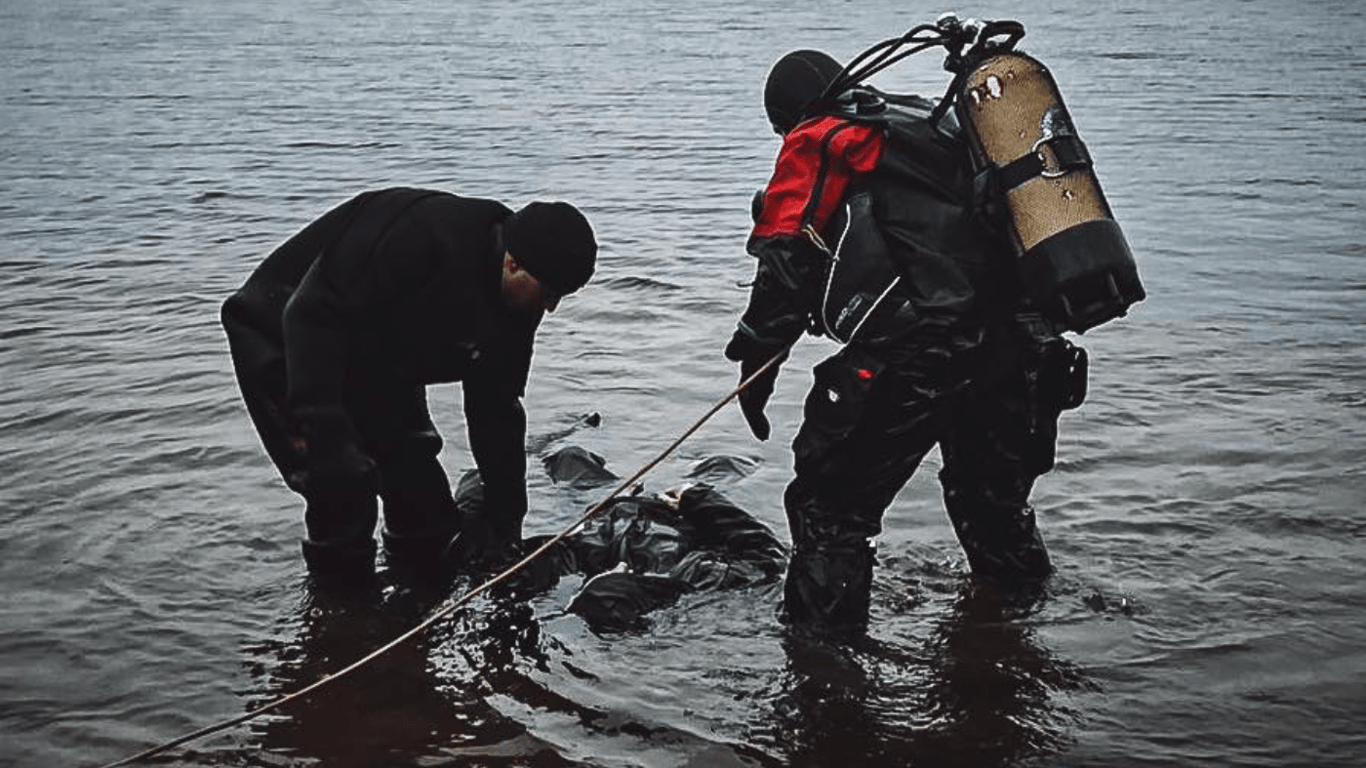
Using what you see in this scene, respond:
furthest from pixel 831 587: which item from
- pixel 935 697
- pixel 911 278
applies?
pixel 911 278

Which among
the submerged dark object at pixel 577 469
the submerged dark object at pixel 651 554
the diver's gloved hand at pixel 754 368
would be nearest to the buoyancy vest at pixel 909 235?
the diver's gloved hand at pixel 754 368

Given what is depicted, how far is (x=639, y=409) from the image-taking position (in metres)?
8.20

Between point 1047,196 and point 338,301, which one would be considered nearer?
point 1047,196

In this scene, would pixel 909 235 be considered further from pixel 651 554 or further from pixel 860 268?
pixel 651 554

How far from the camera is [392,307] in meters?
4.96

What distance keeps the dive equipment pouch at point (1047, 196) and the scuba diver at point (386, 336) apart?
127 cm

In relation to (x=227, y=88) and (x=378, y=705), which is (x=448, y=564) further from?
(x=227, y=88)

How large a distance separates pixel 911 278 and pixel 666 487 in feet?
8.22

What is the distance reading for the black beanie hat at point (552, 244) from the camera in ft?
15.4

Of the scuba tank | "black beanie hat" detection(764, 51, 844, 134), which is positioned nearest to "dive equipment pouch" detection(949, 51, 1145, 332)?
the scuba tank

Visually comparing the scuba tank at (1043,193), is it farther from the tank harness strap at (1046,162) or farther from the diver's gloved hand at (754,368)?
the diver's gloved hand at (754,368)

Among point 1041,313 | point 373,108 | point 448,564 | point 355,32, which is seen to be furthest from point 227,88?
point 1041,313

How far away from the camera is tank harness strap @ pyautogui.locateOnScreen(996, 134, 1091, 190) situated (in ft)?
14.9

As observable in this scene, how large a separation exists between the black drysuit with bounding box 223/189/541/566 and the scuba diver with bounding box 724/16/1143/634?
2.73ft
